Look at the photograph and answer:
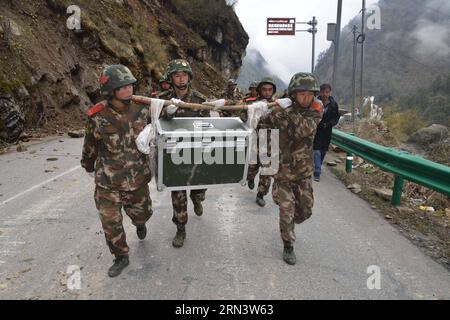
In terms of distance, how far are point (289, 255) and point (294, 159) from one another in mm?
1025

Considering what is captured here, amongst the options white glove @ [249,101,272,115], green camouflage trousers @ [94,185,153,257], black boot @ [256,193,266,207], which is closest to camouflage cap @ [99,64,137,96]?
green camouflage trousers @ [94,185,153,257]

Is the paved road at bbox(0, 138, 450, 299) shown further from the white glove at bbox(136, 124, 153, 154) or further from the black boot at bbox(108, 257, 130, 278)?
the white glove at bbox(136, 124, 153, 154)

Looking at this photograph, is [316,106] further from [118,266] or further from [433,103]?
[433,103]

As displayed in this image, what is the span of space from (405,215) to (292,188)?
2.25 meters

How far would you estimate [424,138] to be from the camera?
17.0 meters

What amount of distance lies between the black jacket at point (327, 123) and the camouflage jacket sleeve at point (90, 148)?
4.72 m

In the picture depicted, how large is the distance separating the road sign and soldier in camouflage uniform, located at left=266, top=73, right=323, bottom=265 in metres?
22.9

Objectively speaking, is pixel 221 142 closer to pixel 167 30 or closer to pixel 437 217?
pixel 437 217

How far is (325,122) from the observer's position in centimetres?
693

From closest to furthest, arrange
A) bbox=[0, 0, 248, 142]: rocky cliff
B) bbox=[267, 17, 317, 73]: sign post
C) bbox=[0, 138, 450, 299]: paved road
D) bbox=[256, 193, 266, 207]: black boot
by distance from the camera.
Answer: bbox=[0, 138, 450, 299]: paved road
bbox=[256, 193, 266, 207]: black boot
bbox=[0, 0, 248, 142]: rocky cliff
bbox=[267, 17, 317, 73]: sign post

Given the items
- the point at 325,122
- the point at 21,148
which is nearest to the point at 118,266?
the point at 325,122

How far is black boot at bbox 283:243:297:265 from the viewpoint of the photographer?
360 cm

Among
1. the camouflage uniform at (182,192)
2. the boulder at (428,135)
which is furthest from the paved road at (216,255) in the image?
the boulder at (428,135)
